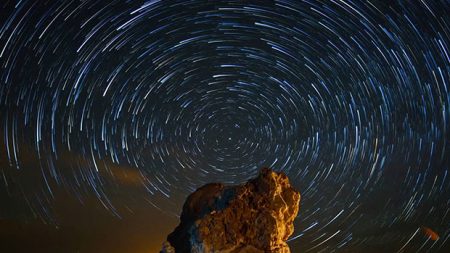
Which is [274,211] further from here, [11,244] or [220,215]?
[11,244]

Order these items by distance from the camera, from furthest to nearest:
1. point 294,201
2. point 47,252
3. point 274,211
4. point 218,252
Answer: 1. point 47,252
2. point 294,201
3. point 274,211
4. point 218,252

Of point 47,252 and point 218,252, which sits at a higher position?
point 47,252

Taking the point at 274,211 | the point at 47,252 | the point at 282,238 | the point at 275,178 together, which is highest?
the point at 47,252

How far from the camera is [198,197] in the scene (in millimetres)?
21984

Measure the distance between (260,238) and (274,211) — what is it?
161cm

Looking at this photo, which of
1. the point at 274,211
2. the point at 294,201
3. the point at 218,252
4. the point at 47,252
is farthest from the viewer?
the point at 47,252

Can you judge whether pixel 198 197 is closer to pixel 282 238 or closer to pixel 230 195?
pixel 230 195

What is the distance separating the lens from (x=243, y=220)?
1930cm

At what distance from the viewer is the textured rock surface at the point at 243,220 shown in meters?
18.7

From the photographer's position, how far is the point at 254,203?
19.8 m

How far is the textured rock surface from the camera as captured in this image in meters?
18.7

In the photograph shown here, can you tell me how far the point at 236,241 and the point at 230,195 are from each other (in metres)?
2.34

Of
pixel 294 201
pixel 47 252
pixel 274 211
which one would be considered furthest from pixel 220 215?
pixel 47 252

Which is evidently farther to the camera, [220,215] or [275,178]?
[275,178]
